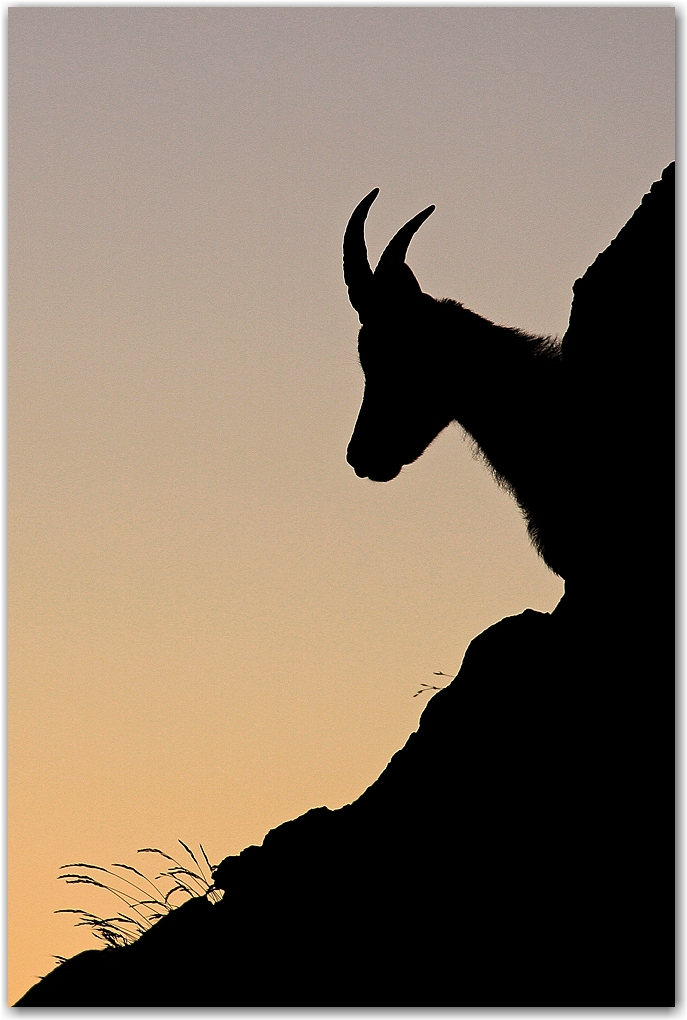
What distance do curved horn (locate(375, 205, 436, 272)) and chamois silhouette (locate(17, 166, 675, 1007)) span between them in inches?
0.4

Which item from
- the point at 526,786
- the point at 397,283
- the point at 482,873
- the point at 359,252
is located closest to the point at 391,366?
the point at 397,283

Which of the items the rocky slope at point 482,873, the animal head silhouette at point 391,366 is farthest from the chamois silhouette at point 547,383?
the rocky slope at point 482,873

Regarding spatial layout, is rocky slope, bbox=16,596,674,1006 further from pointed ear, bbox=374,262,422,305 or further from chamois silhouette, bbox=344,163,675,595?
pointed ear, bbox=374,262,422,305

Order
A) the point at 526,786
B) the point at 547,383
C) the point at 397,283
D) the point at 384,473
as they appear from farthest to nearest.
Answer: the point at 384,473, the point at 397,283, the point at 547,383, the point at 526,786

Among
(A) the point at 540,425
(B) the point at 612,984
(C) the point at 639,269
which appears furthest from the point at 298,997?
(C) the point at 639,269

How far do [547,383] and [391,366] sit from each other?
3.01ft

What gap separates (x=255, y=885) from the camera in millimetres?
6293

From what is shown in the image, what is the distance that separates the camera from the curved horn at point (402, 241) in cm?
730

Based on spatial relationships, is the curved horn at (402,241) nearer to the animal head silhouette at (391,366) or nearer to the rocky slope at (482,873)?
the animal head silhouette at (391,366)

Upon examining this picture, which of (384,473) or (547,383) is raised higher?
(384,473)

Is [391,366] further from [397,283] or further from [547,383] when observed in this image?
[547,383]

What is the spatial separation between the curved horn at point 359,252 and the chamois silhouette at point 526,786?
0.04 m

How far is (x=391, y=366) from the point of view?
7.58 m

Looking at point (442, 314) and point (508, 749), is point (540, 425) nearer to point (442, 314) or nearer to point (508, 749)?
point (442, 314)
